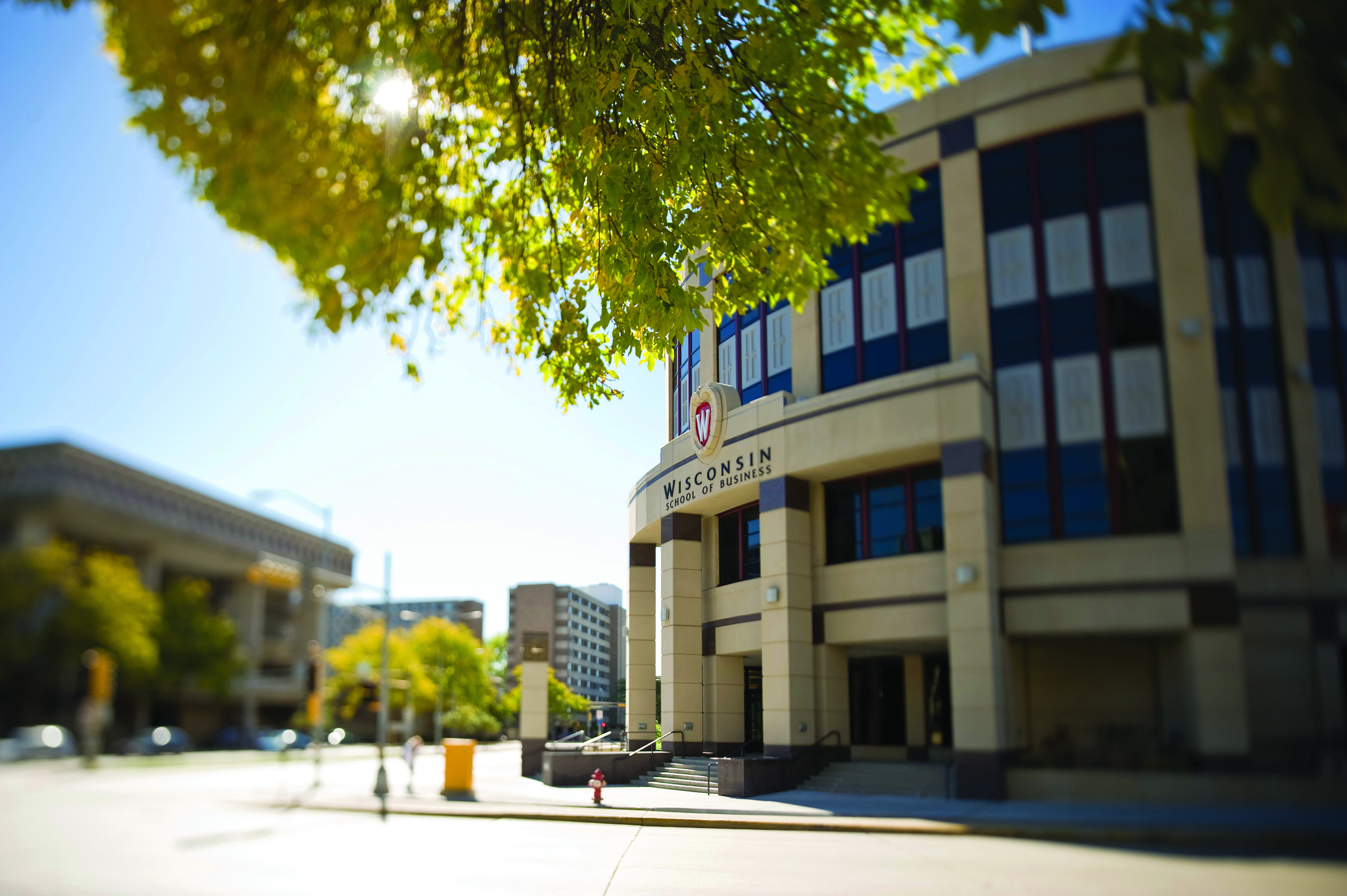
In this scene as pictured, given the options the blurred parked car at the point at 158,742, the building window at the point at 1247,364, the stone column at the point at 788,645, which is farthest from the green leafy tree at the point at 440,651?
the stone column at the point at 788,645

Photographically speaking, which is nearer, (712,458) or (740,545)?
(712,458)

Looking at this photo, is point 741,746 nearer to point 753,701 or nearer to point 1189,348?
point 753,701

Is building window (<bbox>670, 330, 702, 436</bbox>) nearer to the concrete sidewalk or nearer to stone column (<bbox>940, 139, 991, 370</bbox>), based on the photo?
stone column (<bbox>940, 139, 991, 370</bbox>)

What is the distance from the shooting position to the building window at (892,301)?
9.53 ft

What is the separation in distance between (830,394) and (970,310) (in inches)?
152

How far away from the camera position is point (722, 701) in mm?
21938

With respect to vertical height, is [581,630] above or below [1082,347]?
below

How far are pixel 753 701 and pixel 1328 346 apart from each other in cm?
2162

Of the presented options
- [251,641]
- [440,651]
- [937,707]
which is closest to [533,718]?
[440,651]

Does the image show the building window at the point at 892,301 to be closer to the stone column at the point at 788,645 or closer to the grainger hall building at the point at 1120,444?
the grainger hall building at the point at 1120,444

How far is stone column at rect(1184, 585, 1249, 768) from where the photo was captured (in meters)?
1.90

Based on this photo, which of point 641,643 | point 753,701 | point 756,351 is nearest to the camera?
point 756,351

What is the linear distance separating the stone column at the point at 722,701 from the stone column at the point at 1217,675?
62.4ft

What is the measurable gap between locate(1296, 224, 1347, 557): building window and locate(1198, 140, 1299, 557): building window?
6 cm
